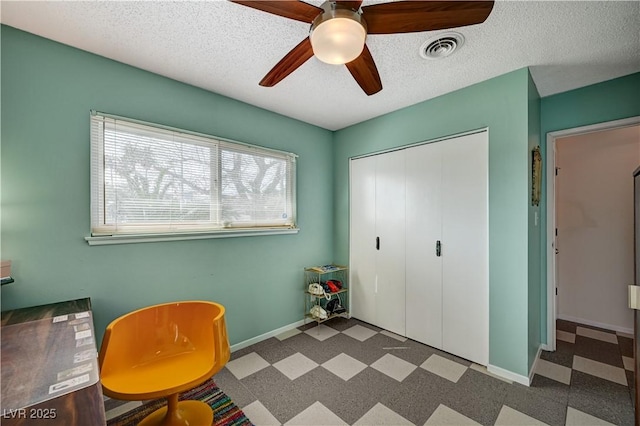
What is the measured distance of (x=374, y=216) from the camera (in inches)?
124

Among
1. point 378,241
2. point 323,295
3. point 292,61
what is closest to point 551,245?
point 378,241

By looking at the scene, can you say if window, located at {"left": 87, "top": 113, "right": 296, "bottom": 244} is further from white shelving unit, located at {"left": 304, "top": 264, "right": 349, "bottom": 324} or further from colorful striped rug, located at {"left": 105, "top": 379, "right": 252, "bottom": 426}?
colorful striped rug, located at {"left": 105, "top": 379, "right": 252, "bottom": 426}

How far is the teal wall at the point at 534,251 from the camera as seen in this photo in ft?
7.06

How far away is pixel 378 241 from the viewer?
311cm

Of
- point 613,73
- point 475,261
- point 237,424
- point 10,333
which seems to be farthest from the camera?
point 475,261

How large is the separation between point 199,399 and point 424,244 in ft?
7.65

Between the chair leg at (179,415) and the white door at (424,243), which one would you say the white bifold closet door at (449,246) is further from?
the chair leg at (179,415)

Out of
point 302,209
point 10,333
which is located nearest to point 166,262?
point 10,333

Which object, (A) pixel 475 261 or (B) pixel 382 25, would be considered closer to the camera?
(B) pixel 382 25

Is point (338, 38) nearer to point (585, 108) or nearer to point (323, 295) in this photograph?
point (323, 295)

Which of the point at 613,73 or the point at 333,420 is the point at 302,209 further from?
the point at 613,73

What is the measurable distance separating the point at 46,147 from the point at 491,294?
11.4ft

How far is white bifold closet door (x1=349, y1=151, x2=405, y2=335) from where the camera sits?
292 cm

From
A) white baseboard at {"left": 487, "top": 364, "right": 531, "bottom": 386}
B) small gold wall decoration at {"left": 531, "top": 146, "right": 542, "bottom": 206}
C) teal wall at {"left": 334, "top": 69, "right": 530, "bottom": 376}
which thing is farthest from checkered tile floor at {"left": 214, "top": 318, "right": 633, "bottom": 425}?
small gold wall decoration at {"left": 531, "top": 146, "right": 542, "bottom": 206}
